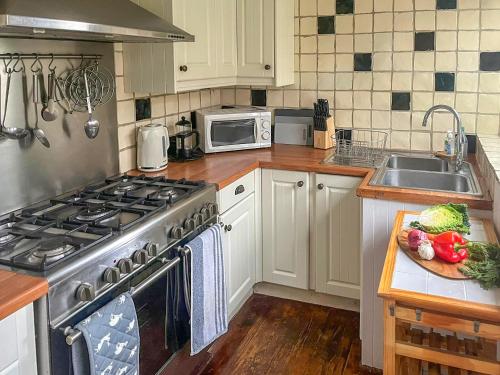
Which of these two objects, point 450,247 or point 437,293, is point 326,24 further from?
point 437,293

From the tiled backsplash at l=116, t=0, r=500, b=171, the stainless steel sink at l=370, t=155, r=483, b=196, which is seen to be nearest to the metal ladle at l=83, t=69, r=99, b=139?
the tiled backsplash at l=116, t=0, r=500, b=171

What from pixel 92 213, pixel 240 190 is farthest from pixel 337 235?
pixel 92 213

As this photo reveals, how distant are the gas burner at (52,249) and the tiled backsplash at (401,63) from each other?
2043mm

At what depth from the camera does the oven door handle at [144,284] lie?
138 cm

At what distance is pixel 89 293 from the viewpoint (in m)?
1.45

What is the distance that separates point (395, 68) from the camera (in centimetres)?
298

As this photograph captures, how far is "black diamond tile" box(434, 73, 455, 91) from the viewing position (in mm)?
2877

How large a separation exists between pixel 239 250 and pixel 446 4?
1733 millimetres

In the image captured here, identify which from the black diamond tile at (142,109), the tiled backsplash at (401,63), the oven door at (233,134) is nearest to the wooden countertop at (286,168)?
the oven door at (233,134)

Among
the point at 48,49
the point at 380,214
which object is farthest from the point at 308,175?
the point at 48,49

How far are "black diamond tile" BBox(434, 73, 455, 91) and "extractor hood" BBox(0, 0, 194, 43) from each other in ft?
4.80

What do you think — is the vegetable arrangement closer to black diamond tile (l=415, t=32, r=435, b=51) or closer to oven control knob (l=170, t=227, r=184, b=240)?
oven control knob (l=170, t=227, r=184, b=240)

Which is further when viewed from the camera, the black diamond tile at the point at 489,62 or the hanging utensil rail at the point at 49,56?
the black diamond tile at the point at 489,62

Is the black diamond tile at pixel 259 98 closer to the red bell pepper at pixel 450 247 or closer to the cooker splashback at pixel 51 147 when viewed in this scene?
the cooker splashback at pixel 51 147
